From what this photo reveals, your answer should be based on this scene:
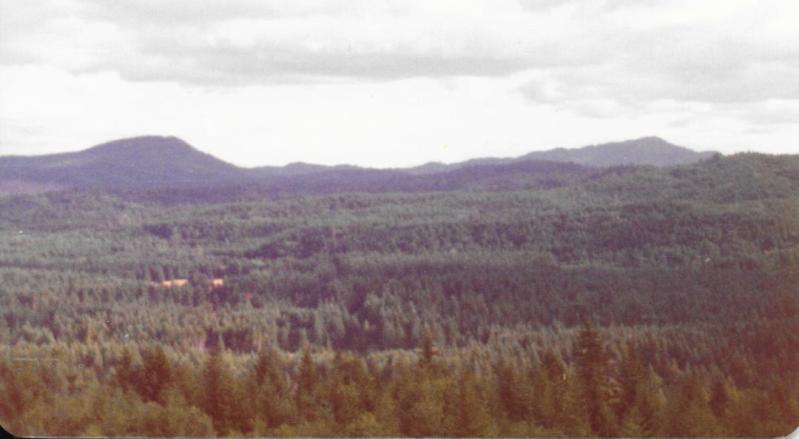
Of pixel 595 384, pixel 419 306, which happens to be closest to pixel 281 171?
pixel 419 306

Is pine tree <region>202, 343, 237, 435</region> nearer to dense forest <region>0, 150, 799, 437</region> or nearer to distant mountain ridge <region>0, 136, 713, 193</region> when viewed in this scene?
dense forest <region>0, 150, 799, 437</region>

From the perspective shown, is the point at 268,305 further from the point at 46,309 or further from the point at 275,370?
the point at 46,309

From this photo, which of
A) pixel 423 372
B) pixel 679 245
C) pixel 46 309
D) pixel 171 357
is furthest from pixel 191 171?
pixel 679 245

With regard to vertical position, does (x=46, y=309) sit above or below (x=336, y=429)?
above

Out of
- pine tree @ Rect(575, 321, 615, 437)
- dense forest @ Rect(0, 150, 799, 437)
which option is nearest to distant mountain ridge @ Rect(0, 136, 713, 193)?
dense forest @ Rect(0, 150, 799, 437)

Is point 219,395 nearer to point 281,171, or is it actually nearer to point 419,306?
point 419,306

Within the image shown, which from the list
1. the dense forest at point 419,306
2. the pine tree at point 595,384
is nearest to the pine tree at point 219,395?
the dense forest at point 419,306

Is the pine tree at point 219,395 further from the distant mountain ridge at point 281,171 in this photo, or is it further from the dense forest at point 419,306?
the distant mountain ridge at point 281,171
